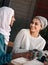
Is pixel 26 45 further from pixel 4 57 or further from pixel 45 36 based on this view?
pixel 45 36

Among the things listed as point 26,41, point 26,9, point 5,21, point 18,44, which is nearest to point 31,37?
point 26,41

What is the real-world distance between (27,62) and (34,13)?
3.42 metres

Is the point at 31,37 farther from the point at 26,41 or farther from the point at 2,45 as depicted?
the point at 2,45

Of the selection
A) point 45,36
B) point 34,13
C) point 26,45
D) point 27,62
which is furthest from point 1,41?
point 34,13

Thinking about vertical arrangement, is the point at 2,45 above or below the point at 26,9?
above

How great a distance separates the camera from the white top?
298 cm

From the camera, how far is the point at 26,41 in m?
3.06

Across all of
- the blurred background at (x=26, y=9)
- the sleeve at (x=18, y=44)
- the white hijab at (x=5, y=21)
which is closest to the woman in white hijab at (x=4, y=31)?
the white hijab at (x=5, y=21)

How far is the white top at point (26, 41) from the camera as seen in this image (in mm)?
2982

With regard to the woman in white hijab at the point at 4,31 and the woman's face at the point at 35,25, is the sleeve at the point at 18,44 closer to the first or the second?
the woman's face at the point at 35,25

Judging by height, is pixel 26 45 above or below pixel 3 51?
below

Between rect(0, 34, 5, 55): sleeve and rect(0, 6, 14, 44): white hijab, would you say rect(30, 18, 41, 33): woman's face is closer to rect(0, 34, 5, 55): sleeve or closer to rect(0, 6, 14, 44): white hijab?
rect(0, 6, 14, 44): white hijab

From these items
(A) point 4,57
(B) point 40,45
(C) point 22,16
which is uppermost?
(A) point 4,57

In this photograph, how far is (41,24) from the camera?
3.05 metres
